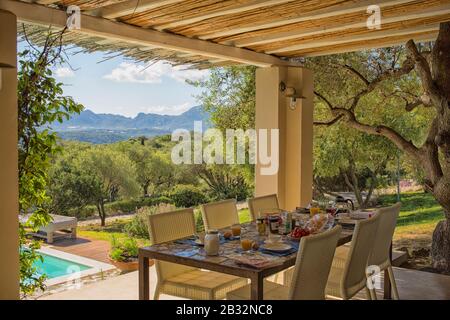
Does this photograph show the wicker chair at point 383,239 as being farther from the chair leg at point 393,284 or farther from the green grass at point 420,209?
the green grass at point 420,209

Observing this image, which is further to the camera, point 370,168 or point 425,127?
point 370,168

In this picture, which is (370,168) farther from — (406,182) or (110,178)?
(110,178)

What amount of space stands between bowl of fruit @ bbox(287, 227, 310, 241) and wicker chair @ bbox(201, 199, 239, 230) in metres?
0.86

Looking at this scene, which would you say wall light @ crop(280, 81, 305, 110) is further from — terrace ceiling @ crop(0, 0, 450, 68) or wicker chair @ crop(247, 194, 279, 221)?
wicker chair @ crop(247, 194, 279, 221)

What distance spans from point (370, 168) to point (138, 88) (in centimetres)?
533

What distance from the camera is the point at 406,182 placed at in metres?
8.59

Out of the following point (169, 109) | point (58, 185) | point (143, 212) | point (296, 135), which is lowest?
point (143, 212)

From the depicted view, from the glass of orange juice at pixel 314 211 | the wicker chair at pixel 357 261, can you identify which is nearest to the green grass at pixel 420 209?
the glass of orange juice at pixel 314 211

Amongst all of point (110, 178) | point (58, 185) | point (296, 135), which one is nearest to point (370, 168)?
point (296, 135)

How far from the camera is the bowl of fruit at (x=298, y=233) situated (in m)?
3.22

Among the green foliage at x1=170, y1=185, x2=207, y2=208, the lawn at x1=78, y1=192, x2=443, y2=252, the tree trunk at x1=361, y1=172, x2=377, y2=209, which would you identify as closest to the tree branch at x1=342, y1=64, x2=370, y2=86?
the tree trunk at x1=361, y1=172, x2=377, y2=209

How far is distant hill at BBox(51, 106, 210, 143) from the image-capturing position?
6.98m

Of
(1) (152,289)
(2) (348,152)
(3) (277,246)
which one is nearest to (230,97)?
(2) (348,152)

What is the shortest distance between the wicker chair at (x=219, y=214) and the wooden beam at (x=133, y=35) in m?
1.51
